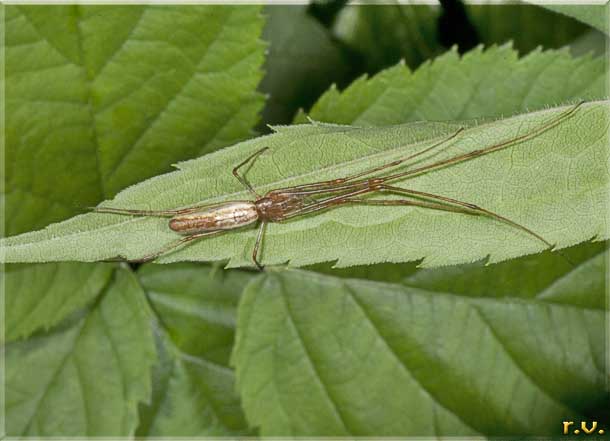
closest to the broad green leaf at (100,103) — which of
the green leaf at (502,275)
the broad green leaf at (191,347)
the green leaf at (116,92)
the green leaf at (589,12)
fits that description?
the green leaf at (116,92)

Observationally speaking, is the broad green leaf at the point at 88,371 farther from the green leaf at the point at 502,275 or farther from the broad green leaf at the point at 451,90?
the broad green leaf at the point at 451,90

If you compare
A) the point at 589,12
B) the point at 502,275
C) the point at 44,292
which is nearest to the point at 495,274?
the point at 502,275

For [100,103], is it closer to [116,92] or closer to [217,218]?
[116,92]

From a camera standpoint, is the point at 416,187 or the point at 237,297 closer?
the point at 416,187

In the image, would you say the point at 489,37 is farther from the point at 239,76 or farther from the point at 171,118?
the point at 171,118

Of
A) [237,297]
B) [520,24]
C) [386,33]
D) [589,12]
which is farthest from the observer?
[386,33]

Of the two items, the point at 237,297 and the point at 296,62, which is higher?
the point at 296,62
